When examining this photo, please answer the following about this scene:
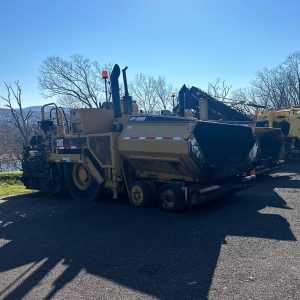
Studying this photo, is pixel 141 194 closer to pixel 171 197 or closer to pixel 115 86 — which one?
pixel 171 197

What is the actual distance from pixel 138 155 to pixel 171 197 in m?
1.10

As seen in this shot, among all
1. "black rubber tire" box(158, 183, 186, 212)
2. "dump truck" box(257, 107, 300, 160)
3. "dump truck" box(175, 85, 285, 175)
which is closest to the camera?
"black rubber tire" box(158, 183, 186, 212)

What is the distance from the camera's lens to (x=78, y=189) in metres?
9.13

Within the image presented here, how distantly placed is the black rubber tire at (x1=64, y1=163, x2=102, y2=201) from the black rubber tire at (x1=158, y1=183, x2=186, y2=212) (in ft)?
6.00

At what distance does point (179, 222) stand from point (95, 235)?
1448mm

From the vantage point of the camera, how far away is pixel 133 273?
14.2 feet

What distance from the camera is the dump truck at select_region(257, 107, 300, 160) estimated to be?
52.2 feet

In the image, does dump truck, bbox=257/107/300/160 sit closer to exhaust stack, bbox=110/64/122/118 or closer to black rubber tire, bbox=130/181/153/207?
exhaust stack, bbox=110/64/122/118

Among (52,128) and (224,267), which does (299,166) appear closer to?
(52,128)

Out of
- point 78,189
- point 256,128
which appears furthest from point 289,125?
point 78,189

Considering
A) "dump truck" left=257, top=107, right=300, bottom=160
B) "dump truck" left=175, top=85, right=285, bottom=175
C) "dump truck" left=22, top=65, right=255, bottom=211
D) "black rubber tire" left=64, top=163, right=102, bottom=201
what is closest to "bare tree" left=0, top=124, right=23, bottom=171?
"dump truck" left=257, top=107, right=300, bottom=160

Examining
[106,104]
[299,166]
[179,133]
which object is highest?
[106,104]

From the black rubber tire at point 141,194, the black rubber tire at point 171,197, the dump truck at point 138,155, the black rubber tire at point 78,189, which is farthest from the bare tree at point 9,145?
the black rubber tire at point 171,197

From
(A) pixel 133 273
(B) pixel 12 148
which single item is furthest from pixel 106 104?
(B) pixel 12 148
